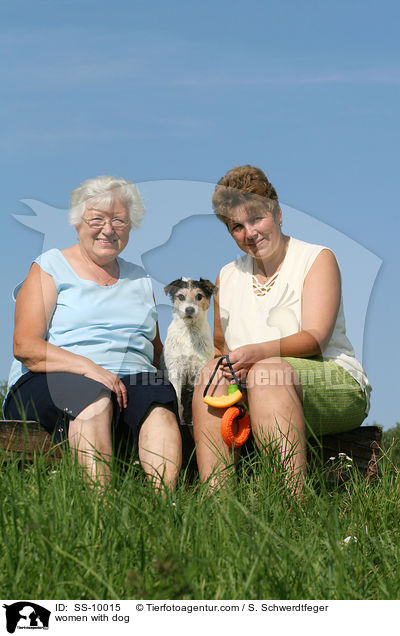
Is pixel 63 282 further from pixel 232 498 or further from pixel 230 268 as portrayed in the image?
pixel 232 498

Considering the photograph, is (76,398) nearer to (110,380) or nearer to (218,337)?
(110,380)

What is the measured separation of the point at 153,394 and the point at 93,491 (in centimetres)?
104

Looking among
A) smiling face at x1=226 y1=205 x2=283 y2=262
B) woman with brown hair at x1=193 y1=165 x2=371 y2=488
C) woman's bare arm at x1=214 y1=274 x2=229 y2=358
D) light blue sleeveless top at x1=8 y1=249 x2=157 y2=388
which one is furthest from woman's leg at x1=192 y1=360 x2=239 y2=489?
smiling face at x1=226 y1=205 x2=283 y2=262

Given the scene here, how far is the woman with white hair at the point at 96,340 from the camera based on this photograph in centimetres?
371

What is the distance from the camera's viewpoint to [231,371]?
144 inches

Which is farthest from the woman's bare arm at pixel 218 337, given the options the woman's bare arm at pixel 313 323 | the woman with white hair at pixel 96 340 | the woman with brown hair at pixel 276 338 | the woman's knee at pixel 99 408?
the woman's knee at pixel 99 408

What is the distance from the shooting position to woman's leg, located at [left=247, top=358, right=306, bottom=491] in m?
3.50

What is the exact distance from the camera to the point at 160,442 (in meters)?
3.70

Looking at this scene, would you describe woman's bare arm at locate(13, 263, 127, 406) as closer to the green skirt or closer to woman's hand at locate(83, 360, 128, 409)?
woman's hand at locate(83, 360, 128, 409)

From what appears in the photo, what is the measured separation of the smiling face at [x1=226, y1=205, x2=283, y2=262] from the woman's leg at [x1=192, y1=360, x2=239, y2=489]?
0.85 m

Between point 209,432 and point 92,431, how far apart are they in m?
0.62

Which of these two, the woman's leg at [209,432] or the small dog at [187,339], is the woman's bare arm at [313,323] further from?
the small dog at [187,339]
